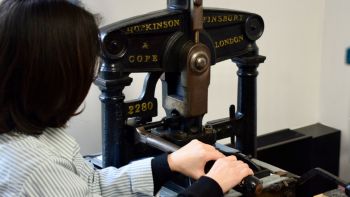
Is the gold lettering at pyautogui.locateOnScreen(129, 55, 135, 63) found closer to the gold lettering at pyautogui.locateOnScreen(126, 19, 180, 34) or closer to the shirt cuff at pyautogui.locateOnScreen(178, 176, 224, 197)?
the gold lettering at pyautogui.locateOnScreen(126, 19, 180, 34)

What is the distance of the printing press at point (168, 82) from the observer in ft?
3.31

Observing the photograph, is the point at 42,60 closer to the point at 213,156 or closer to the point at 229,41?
the point at 213,156

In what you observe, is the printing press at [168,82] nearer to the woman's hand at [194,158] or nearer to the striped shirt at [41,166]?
the woman's hand at [194,158]

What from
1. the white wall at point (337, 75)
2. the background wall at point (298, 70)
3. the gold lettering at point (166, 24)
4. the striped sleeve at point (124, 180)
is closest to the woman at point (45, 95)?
the striped sleeve at point (124, 180)

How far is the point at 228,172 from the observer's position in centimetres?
91

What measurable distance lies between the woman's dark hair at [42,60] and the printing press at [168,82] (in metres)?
0.17

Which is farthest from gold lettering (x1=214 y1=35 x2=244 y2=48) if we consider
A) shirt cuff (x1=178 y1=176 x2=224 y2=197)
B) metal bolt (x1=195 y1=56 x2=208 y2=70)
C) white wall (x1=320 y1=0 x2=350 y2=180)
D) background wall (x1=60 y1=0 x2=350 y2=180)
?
white wall (x1=320 y1=0 x2=350 y2=180)

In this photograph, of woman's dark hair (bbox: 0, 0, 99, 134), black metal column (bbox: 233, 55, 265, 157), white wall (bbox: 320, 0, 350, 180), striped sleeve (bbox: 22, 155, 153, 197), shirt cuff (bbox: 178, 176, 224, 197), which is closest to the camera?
woman's dark hair (bbox: 0, 0, 99, 134)

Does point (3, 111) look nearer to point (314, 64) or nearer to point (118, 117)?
point (118, 117)

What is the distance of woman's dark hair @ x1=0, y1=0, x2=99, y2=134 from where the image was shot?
0.78 m

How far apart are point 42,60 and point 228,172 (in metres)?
0.38

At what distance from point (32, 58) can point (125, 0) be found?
2.89ft

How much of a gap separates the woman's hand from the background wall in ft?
3.10

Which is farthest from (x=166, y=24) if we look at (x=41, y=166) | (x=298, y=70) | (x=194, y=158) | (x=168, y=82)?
(x=298, y=70)
